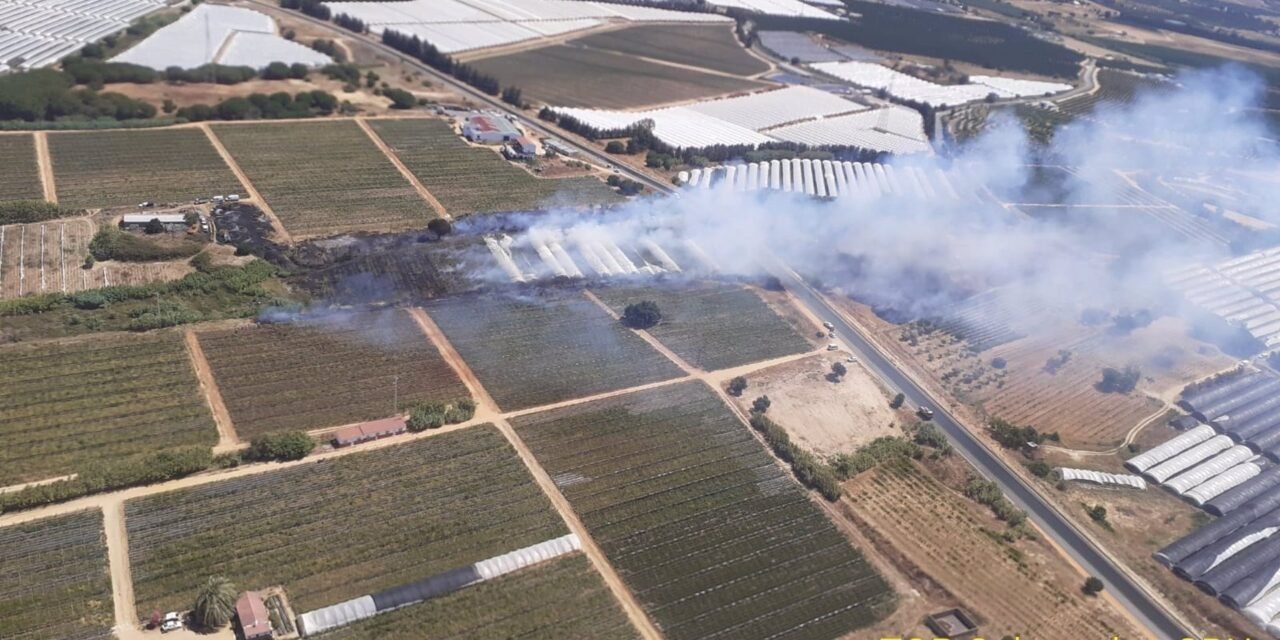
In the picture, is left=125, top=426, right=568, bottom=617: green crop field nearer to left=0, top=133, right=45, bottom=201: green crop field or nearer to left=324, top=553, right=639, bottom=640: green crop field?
left=324, top=553, right=639, bottom=640: green crop field

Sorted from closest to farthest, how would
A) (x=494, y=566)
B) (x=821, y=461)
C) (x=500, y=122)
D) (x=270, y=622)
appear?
(x=270, y=622), (x=494, y=566), (x=821, y=461), (x=500, y=122)

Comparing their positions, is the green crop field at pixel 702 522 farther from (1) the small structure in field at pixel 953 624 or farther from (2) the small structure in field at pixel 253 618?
(2) the small structure in field at pixel 253 618

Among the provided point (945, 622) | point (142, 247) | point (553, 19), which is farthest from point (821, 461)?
point (553, 19)

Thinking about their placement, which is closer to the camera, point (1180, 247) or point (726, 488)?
point (726, 488)

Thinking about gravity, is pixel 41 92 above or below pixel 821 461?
above

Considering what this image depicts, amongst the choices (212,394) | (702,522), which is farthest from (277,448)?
(702,522)

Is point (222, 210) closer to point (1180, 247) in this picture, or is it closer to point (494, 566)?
point (494, 566)
